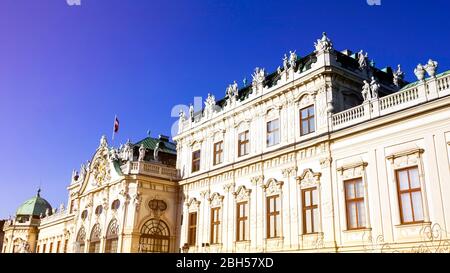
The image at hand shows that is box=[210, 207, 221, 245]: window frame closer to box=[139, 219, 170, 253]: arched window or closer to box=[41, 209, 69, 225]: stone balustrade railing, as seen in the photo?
box=[139, 219, 170, 253]: arched window

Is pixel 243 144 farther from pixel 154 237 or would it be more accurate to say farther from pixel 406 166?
pixel 406 166

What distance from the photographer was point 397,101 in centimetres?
2122

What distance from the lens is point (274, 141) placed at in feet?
89.5

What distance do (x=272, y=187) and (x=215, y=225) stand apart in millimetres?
5755

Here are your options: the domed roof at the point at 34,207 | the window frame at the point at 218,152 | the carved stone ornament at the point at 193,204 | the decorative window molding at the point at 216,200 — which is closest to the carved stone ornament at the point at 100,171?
the carved stone ornament at the point at 193,204

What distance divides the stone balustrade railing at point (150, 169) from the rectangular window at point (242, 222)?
7864 millimetres

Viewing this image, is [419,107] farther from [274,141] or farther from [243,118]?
[243,118]

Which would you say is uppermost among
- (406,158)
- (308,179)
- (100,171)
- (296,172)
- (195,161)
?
(195,161)

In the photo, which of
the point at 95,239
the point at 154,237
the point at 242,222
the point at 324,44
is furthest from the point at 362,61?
the point at 95,239

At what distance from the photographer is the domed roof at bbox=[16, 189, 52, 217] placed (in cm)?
6265
